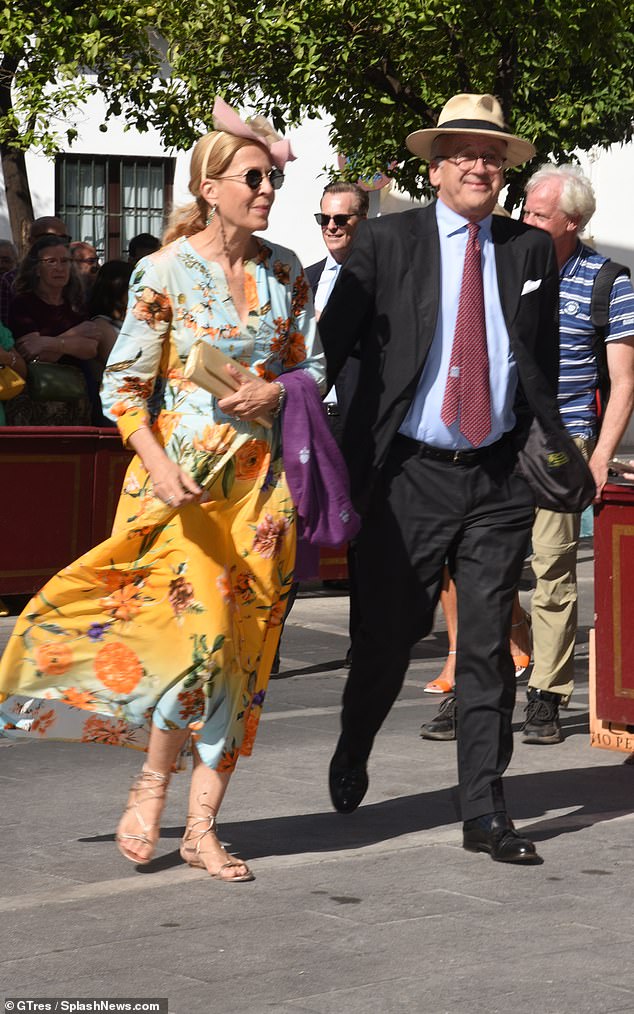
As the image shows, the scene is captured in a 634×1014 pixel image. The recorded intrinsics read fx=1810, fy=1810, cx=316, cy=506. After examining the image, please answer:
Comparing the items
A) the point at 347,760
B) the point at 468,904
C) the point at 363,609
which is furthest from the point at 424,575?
the point at 468,904

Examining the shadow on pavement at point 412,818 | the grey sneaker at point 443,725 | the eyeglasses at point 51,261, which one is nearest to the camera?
the shadow on pavement at point 412,818

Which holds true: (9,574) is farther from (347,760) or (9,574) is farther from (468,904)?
(468,904)

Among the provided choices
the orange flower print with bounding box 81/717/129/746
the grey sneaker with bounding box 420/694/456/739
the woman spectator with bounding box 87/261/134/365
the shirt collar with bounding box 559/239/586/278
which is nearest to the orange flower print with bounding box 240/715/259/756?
the orange flower print with bounding box 81/717/129/746

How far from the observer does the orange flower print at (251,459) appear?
5.00 m

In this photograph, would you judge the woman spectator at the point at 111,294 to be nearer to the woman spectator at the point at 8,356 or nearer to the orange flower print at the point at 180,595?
the woman spectator at the point at 8,356

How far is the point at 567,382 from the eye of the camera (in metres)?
7.20

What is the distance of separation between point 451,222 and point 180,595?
1433mm

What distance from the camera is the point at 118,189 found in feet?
84.7

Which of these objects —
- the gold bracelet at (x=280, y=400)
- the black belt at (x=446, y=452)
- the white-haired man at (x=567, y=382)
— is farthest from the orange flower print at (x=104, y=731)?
the white-haired man at (x=567, y=382)

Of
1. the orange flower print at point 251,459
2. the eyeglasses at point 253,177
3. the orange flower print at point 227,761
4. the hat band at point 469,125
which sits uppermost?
the hat band at point 469,125

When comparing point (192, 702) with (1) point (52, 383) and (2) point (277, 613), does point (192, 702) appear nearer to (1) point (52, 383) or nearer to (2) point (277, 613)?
(2) point (277, 613)

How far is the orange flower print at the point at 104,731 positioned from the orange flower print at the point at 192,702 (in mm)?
257

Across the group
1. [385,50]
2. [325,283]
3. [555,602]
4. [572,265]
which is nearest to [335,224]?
[325,283]

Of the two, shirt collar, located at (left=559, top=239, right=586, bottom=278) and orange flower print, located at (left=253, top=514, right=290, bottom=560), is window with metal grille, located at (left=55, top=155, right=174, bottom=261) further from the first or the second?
orange flower print, located at (left=253, top=514, right=290, bottom=560)
